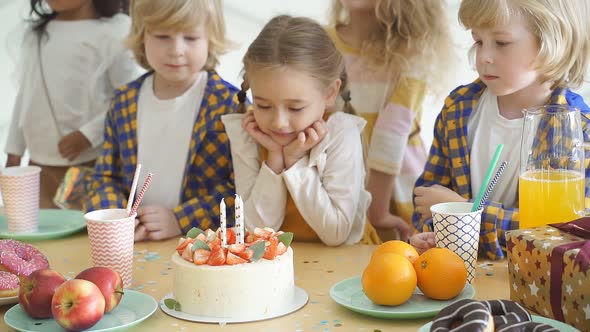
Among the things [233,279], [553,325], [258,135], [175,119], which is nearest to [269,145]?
[258,135]

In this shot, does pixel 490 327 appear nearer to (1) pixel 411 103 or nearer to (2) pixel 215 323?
(2) pixel 215 323

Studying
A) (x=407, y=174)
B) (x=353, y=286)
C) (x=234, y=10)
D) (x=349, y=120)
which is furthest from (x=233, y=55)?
(x=353, y=286)

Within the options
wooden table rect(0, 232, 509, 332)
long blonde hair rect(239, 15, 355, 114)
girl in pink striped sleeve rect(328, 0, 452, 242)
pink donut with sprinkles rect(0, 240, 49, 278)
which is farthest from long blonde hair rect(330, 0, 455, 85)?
pink donut with sprinkles rect(0, 240, 49, 278)

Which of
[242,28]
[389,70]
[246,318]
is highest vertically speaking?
[242,28]

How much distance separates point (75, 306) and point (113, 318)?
10cm

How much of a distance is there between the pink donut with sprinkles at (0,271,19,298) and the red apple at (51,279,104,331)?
0.59ft

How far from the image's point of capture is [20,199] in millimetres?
2016

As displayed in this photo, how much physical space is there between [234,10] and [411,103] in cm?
144

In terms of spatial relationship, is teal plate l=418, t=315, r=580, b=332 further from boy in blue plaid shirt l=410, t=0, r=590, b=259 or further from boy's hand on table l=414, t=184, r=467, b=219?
boy's hand on table l=414, t=184, r=467, b=219

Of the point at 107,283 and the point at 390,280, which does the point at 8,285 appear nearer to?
the point at 107,283

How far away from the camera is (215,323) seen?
4.73 feet

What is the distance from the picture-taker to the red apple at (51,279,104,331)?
1.37 metres

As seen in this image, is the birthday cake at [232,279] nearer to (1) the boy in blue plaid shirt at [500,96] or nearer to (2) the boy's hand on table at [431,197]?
(1) the boy in blue plaid shirt at [500,96]

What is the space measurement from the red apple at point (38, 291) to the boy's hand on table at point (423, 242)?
687 mm
